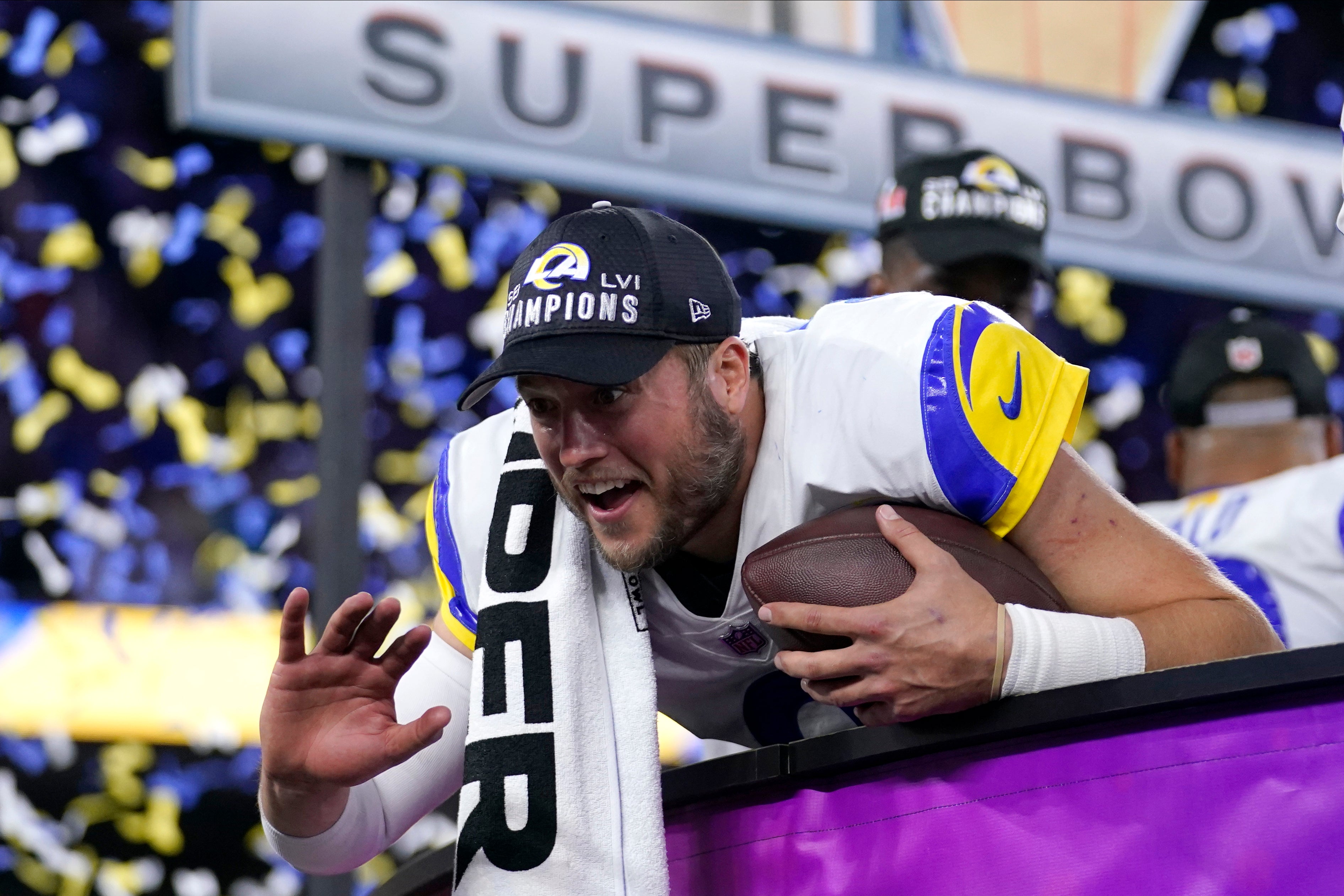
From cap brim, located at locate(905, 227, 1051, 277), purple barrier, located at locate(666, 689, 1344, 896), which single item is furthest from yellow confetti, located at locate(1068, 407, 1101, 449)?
purple barrier, located at locate(666, 689, 1344, 896)

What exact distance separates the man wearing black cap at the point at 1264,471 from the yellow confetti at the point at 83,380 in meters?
2.39

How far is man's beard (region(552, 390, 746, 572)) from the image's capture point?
5.16 ft

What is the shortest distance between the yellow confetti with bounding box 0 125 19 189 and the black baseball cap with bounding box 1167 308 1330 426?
267 cm

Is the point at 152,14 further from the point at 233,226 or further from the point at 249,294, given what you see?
the point at 249,294

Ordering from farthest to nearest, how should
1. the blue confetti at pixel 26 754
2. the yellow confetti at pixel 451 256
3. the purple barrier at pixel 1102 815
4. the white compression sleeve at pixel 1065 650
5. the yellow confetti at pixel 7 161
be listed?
1. the yellow confetti at pixel 451 256
2. the yellow confetti at pixel 7 161
3. the blue confetti at pixel 26 754
4. the white compression sleeve at pixel 1065 650
5. the purple barrier at pixel 1102 815

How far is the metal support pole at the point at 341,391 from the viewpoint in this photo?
104 inches

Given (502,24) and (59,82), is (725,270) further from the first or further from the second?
(59,82)

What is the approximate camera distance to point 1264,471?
2.82 meters

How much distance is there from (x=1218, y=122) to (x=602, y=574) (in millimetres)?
2298

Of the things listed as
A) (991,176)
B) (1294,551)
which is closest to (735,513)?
(991,176)

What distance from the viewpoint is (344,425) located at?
2.66 meters

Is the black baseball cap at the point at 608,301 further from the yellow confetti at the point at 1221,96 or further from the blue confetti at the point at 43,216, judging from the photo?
the yellow confetti at the point at 1221,96

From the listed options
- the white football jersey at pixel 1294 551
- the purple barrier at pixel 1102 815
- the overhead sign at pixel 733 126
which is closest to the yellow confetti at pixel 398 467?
the overhead sign at pixel 733 126

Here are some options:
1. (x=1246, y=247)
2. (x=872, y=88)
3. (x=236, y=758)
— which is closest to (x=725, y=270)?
(x=872, y=88)
